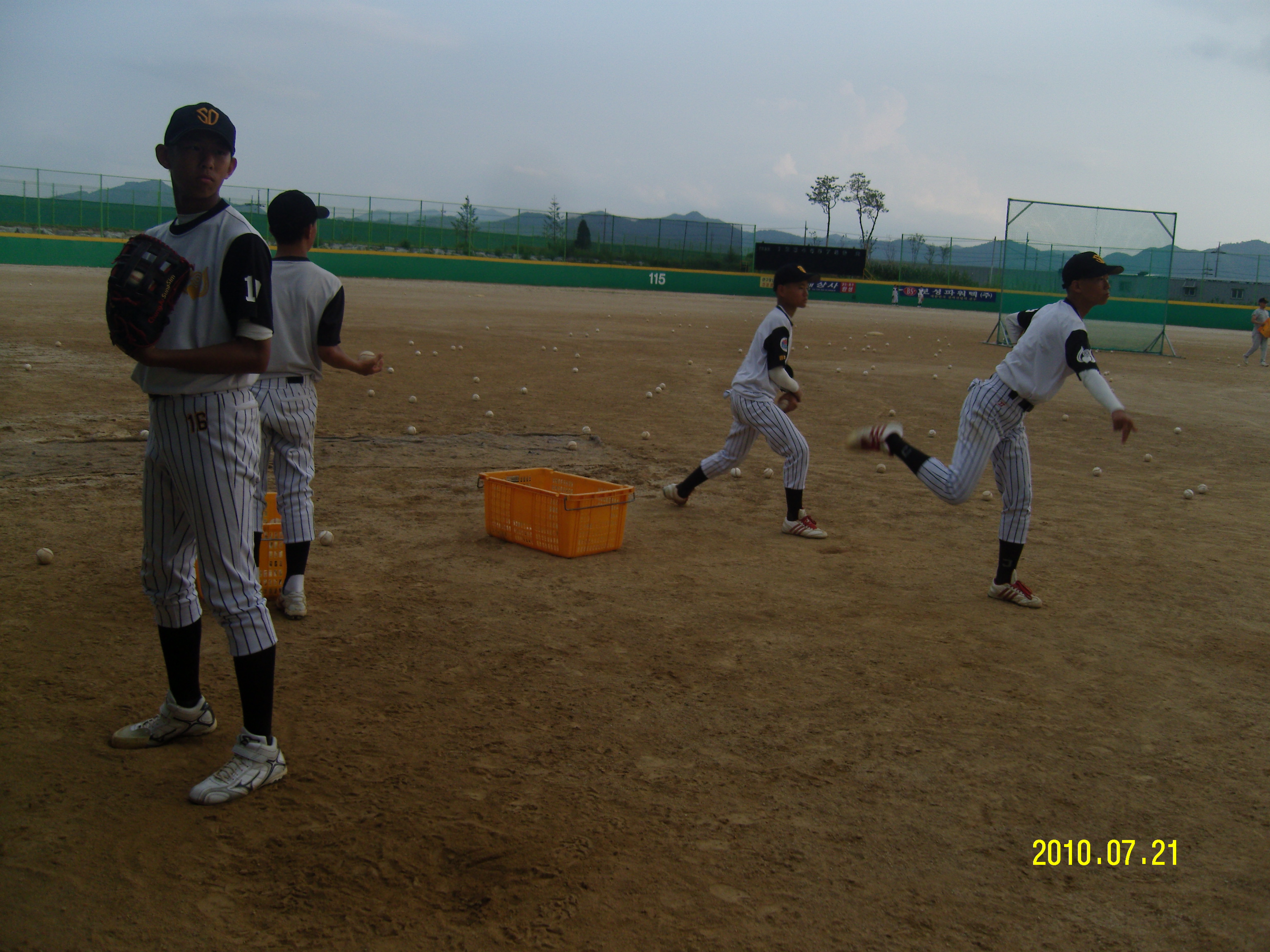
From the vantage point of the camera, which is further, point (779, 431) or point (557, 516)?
point (779, 431)

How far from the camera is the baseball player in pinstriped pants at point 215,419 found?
9.53ft

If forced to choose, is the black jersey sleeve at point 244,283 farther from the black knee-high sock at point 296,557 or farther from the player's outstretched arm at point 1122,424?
the player's outstretched arm at point 1122,424

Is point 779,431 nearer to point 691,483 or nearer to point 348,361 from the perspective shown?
point 691,483

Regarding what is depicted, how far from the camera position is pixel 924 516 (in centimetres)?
759

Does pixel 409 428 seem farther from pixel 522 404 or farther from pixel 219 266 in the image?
pixel 219 266

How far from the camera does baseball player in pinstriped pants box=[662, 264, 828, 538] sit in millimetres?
6578

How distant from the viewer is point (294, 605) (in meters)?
4.61

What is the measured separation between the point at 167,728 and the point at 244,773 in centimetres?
49

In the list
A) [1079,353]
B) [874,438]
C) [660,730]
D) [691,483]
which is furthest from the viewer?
[691,483]

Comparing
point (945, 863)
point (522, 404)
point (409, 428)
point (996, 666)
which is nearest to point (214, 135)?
point (945, 863)

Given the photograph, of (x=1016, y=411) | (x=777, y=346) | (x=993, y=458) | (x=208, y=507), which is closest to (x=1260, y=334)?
(x=777, y=346)

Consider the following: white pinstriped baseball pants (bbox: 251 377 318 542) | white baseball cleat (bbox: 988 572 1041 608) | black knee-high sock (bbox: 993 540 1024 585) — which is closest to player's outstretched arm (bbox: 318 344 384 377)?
white pinstriped baseball pants (bbox: 251 377 318 542)

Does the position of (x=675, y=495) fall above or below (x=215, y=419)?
below

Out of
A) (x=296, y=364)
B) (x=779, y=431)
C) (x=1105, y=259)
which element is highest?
(x=1105, y=259)
